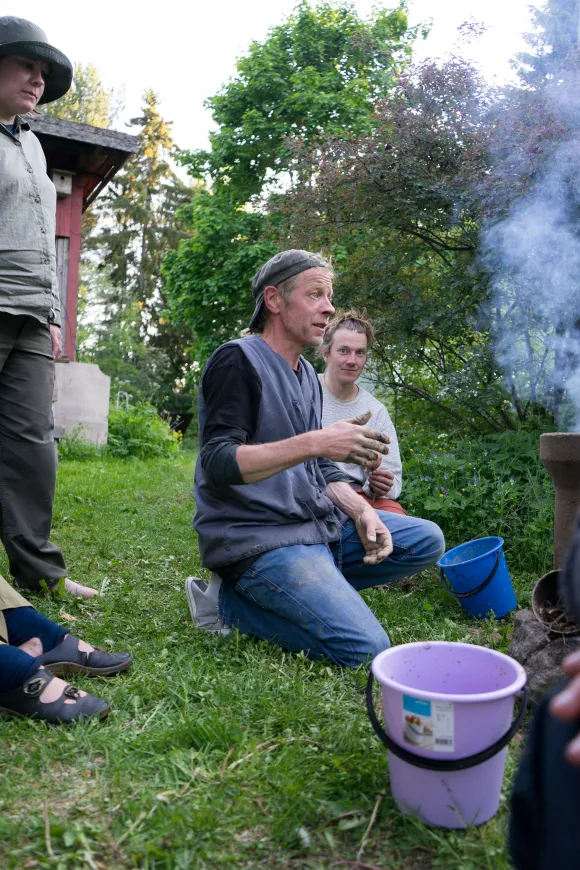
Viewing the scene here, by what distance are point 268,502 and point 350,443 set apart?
17.2 inches

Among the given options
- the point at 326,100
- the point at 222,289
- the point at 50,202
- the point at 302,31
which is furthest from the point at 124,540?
the point at 302,31

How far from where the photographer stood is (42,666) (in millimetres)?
2146

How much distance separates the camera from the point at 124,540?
458 centimetres

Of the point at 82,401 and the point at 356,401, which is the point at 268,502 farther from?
the point at 82,401

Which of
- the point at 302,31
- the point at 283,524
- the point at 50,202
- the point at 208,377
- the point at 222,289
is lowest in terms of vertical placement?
the point at 283,524

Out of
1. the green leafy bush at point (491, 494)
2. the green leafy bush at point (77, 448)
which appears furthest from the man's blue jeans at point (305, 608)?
the green leafy bush at point (77, 448)

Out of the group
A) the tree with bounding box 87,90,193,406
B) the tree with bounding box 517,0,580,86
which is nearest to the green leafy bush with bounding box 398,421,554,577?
the tree with bounding box 517,0,580,86

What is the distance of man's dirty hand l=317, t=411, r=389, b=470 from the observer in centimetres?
237

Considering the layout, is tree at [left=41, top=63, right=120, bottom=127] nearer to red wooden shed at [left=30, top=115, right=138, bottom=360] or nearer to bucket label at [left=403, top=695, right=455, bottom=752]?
red wooden shed at [left=30, top=115, right=138, bottom=360]

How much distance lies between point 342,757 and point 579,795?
0.96 meters

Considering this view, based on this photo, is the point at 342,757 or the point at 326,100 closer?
the point at 342,757

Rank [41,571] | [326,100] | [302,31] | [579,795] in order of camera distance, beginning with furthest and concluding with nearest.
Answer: [302,31] < [326,100] < [41,571] < [579,795]

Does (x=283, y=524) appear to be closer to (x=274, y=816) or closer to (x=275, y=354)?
(x=275, y=354)

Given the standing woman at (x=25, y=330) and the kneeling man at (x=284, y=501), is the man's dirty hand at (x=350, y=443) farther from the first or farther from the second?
the standing woman at (x=25, y=330)
